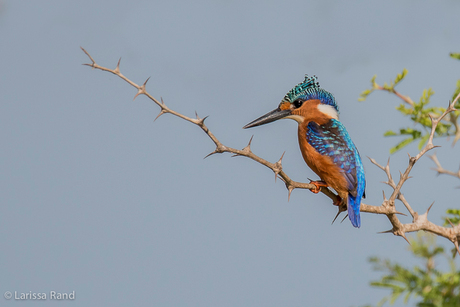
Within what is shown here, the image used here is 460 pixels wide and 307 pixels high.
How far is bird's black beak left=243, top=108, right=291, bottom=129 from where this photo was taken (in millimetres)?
4906

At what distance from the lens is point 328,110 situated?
5.00 m

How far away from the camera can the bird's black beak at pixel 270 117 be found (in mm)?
4906

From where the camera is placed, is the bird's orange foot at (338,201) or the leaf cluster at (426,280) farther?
the bird's orange foot at (338,201)

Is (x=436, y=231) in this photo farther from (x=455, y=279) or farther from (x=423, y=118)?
(x=423, y=118)

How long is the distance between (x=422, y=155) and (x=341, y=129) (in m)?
1.30

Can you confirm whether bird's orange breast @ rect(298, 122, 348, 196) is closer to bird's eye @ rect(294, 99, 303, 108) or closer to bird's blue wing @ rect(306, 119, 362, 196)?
bird's blue wing @ rect(306, 119, 362, 196)

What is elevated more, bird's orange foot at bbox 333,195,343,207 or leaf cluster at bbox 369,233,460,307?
bird's orange foot at bbox 333,195,343,207

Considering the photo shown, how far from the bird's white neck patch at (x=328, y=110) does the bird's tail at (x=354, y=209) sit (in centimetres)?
116


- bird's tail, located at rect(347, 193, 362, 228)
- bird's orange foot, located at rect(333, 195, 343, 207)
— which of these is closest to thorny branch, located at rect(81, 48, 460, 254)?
bird's tail, located at rect(347, 193, 362, 228)

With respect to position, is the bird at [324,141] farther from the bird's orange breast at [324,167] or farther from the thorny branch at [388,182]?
the thorny branch at [388,182]

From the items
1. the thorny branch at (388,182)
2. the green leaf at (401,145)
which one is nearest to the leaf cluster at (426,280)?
the thorny branch at (388,182)

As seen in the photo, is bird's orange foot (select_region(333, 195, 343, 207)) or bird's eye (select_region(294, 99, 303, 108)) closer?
bird's orange foot (select_region(333, 195, 343, 207))

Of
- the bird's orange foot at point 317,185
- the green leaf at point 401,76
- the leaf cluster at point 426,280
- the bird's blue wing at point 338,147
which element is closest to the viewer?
the leaf cluster at point 426,280

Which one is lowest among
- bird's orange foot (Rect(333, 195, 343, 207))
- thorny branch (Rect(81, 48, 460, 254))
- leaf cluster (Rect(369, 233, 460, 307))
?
leaf cluster (Rect(369, 233, 460, 307))
